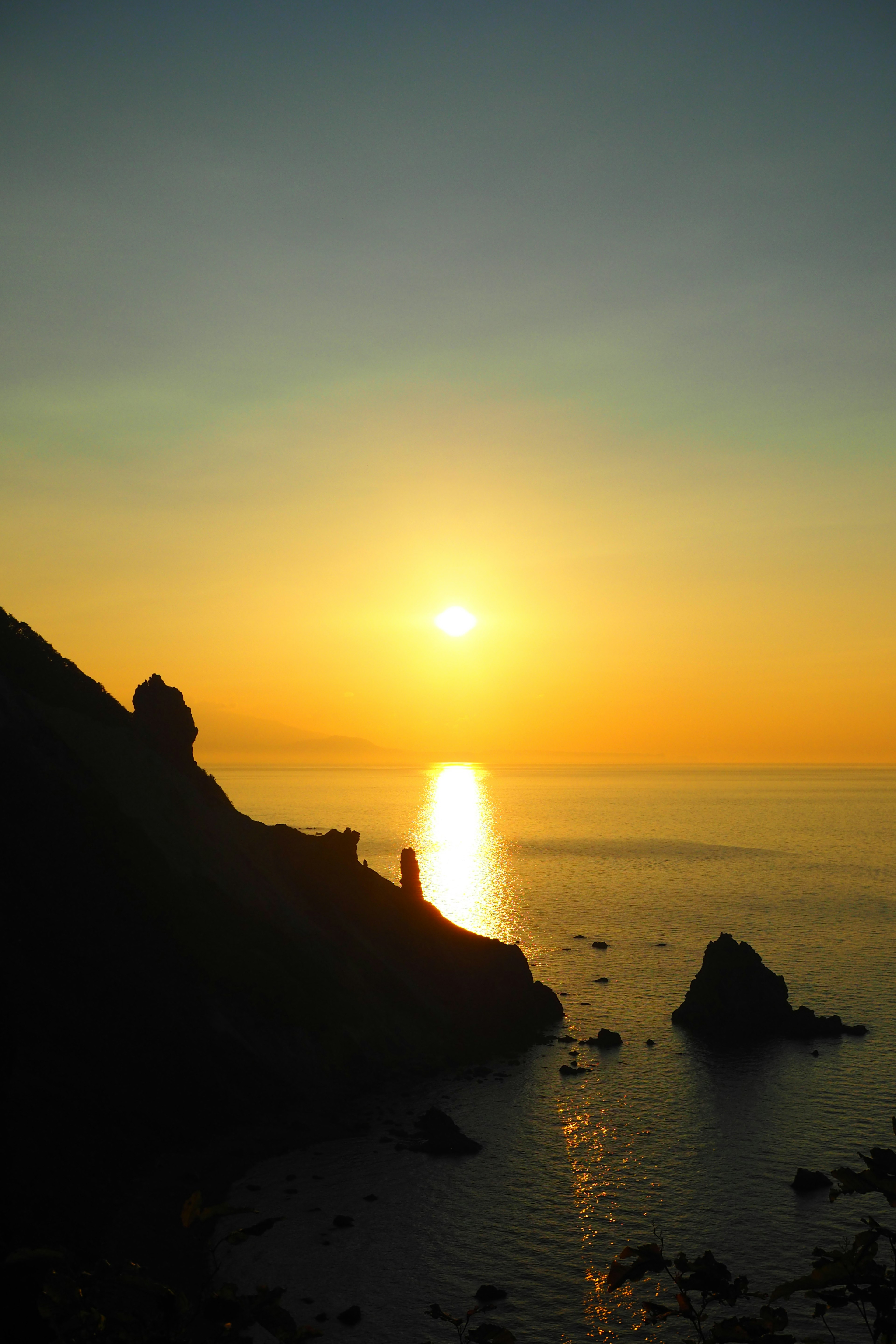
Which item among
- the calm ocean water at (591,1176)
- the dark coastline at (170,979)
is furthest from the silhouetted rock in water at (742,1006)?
the dark coastline at (170,979)

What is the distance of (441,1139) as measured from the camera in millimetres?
50969

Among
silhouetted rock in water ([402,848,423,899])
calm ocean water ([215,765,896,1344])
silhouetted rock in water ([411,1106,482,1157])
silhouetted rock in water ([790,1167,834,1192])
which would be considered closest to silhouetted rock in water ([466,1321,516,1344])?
calm ocean water ([215,765,896,1344])

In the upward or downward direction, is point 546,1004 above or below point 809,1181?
above

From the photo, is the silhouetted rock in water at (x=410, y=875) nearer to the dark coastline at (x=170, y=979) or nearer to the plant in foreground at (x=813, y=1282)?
the dark coastline at (x=170, y=979)

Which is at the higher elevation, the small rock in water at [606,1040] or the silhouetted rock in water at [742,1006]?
the silhouetted rock in water at [742,1006]

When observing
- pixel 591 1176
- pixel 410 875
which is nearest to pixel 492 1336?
pixel 591 1176

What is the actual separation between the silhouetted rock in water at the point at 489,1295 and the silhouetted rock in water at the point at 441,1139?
13319 mm

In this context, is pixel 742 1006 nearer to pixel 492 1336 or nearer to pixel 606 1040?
pixel 606 1040

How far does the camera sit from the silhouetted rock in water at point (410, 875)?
7950 centimetres

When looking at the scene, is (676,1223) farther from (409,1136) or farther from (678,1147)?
(409,1136)

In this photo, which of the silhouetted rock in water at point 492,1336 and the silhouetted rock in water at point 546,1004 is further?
the silhouetted rock in water at point 546,1004

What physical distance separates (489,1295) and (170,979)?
81.3 ft

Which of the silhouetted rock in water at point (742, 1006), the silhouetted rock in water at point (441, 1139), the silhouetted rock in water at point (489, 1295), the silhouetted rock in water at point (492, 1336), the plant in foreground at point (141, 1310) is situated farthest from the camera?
the silhouetted rock in water at point (742, 1006)

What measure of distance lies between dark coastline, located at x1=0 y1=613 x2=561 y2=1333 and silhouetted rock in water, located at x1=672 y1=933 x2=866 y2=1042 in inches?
536
